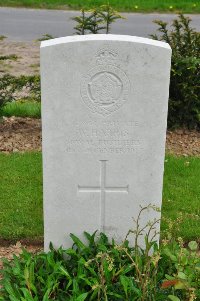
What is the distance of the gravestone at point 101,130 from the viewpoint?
338 cm

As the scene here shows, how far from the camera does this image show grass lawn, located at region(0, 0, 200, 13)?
15148 millimetres

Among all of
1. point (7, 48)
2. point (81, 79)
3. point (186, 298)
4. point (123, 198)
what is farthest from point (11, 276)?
point (7, 48)

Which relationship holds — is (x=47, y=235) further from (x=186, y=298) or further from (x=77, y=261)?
(x=186, y=298)

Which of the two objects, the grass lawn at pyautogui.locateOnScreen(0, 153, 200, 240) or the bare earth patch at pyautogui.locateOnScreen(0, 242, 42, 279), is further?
the grass lawn at pyautogui.locateOnScreen(0, 153, 200, 240)

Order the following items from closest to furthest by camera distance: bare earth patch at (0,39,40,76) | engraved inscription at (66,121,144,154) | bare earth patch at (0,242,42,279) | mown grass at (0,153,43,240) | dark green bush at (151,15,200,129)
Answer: engraved inscription at (66,121,144,154), bare earth patch at (0,242,42,279), mown grass at (0,153,43,240), dark green bush at (151,15,200,129), bare earth patch at (0,39,40,76)

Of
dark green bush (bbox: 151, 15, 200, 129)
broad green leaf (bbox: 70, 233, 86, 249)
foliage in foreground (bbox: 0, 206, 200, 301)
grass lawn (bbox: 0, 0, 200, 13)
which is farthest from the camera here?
→ grass lawn (bbox: 0, 0, 200, 13)

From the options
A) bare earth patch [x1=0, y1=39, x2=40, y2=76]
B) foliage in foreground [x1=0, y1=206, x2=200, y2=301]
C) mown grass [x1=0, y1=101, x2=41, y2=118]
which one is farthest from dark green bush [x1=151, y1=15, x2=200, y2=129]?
bare earth patch [x1=0, y1=39, x2=40, y2=76]

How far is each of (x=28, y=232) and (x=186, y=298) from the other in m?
Result: 1.59

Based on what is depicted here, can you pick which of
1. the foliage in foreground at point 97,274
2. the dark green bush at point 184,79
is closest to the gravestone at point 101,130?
the foliage in foreground at point 97,274

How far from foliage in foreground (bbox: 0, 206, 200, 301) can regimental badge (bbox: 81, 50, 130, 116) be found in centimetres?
72

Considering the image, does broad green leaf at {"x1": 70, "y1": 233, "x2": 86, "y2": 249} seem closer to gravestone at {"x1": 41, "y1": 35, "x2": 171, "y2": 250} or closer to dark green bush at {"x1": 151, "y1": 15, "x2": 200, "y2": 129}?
gravestone at {"x1": 41, "y1": 35, "x2": 171, "y2": 250}

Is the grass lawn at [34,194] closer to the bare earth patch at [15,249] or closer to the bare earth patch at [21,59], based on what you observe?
the bare earth patch at [15,249]

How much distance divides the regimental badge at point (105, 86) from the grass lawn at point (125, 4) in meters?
12.0

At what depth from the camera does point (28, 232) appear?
4.54 m
